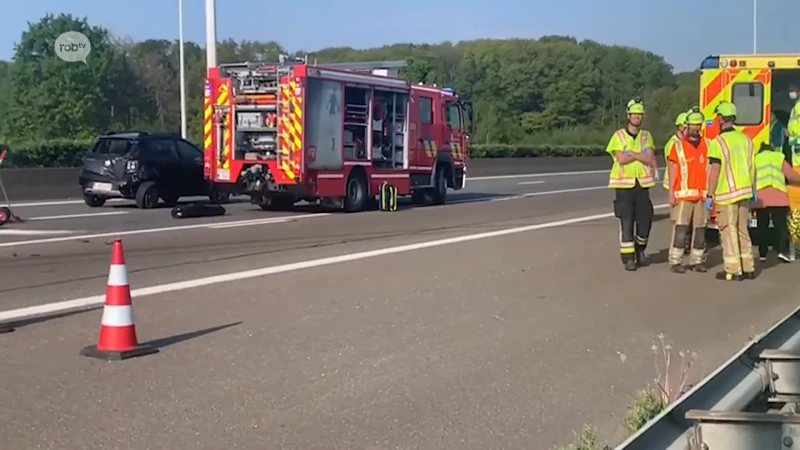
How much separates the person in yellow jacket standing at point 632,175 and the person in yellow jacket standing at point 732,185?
2.69 feet

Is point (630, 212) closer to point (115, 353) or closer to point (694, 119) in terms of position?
point (694, 119)

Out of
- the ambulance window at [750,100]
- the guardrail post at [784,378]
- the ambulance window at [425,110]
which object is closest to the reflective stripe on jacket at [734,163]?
the ambulance window at [750,100]

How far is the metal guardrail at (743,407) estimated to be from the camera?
12.5ft

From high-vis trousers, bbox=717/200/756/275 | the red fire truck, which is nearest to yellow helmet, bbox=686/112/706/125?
high-vis trousers, bbox=717/200/756/275

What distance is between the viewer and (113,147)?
78.2 ft

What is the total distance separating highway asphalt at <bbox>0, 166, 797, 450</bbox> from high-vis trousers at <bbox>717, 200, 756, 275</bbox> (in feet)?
0.91

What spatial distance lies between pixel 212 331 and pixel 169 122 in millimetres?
65554

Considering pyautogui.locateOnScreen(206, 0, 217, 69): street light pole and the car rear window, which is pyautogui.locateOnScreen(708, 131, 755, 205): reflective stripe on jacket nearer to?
the car rear window

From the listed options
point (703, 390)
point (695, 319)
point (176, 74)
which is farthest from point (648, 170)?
point (176, 74)

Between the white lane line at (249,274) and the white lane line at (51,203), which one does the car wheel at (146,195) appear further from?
the white lane line at (249,274)

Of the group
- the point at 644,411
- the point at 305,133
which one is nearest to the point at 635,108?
the point at 644,411

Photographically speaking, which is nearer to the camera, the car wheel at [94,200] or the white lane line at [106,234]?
the white lane line at [106,234]

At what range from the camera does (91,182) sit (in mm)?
23750

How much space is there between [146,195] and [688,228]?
44.3 feet
